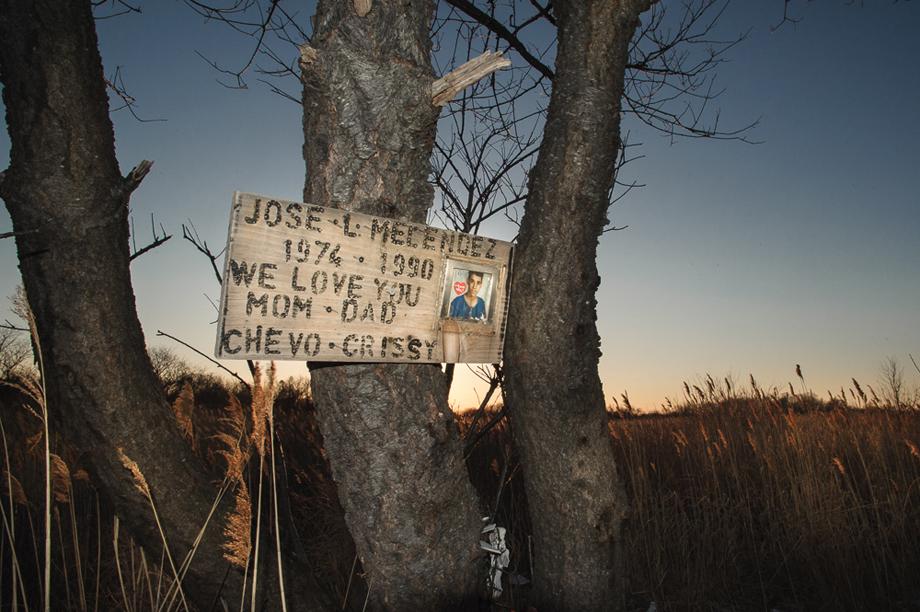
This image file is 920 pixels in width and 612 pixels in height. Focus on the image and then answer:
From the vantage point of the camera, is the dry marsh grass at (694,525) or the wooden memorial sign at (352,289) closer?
the wooden memorial sign at (352,289)

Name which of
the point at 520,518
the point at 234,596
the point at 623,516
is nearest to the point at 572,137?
the point at 623,516

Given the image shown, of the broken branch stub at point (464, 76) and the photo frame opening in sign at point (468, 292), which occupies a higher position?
the broken branch stub at point (464, 76)

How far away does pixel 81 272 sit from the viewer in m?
1.66

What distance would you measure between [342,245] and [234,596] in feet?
3.39

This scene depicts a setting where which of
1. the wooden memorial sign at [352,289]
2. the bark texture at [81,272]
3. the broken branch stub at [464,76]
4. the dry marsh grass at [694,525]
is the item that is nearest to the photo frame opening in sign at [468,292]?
the wooden memorial sign at [352,289]

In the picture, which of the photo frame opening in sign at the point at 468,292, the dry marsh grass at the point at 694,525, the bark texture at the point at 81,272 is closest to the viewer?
the bark texture at the point at 81,272

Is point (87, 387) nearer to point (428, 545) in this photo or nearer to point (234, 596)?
point (234, 596)

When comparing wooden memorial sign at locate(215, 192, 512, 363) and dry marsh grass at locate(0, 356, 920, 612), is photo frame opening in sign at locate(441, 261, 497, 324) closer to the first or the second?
wooden memorial sign at locate(215, 192, 512, 363)

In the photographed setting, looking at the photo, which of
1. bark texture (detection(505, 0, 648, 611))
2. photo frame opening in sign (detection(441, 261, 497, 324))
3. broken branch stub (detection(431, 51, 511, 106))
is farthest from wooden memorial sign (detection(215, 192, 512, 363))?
broken branch stub (detection(431, 51, 511, 106))

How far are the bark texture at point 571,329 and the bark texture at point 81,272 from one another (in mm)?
975

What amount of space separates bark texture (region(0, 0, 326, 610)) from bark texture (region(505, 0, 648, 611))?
98cm

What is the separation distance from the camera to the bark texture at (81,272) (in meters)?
1.66

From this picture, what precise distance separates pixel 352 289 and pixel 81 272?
2.33 ft

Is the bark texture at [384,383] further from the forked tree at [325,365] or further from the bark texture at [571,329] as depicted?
the bark texture at [571,329]
